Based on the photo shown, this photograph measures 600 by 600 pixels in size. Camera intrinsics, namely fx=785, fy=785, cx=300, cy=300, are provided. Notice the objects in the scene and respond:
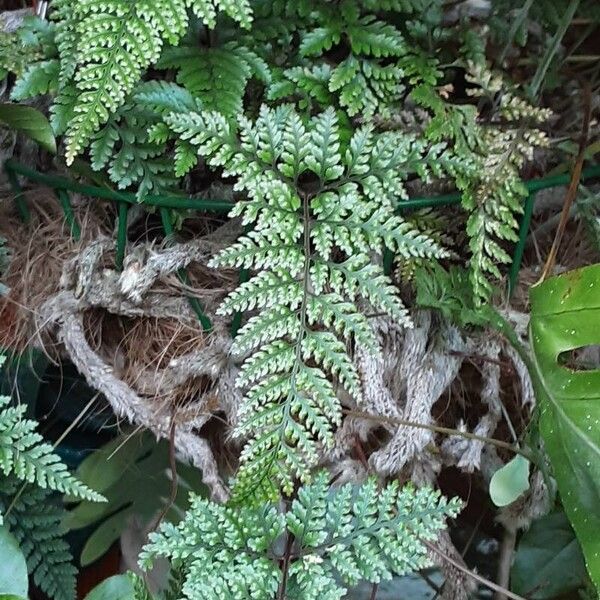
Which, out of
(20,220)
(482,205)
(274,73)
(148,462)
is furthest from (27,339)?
(482,205)

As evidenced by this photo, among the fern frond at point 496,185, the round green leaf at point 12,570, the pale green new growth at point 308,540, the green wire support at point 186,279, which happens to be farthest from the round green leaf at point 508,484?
the round green leaf at point 12,570

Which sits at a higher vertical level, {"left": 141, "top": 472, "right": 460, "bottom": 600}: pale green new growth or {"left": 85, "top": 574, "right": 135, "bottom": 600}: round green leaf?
{"left": 141, "top": 472, "right": 460, "bottom": 600}: pale green new growth

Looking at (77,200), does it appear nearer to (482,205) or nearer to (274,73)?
(274,73)

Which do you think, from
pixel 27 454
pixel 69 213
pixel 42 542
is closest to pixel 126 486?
pixel 42 542

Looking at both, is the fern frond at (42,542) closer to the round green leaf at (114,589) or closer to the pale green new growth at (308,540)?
the round green leaf at (114,589)

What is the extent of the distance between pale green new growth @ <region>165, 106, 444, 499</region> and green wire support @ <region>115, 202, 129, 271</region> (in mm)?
104

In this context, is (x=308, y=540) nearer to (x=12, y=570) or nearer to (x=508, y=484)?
(x=508, y=484)

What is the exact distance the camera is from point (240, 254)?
62 cm

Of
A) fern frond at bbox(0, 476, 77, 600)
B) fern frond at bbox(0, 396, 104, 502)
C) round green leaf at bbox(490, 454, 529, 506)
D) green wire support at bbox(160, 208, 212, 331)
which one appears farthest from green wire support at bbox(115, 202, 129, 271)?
round green leaf at bbox(490, 454, 529, 506)

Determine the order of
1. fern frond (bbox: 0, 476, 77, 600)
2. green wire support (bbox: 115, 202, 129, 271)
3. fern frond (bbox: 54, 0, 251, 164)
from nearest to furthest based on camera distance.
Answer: fern frond (bbox: 54, 0, 251, 164)
green wire support (bbox: 115, 202, 129, 271)
fern frond (bbox: 0, 476, 77, 600)

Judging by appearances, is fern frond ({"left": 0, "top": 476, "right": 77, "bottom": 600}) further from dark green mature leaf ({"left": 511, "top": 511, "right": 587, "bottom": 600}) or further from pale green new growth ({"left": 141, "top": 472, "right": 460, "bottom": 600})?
dark green mature leaf ({"left": 511, "top": 511, "right": 587, "bottom": 600})

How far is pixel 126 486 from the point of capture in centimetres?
98

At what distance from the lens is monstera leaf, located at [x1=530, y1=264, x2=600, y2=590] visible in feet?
1.99

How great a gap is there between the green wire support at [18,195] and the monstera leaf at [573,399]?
494 mm
